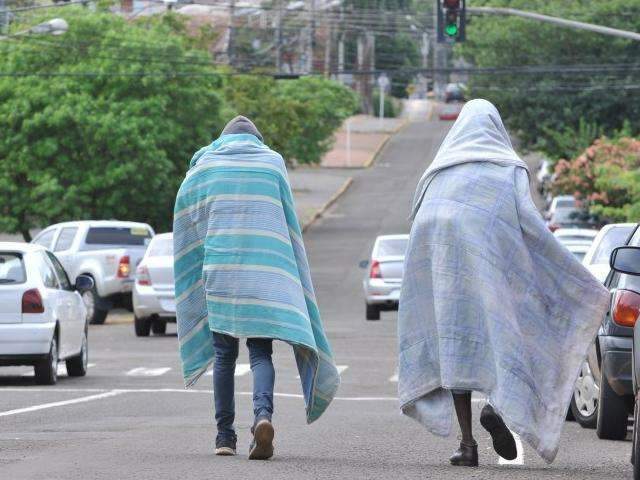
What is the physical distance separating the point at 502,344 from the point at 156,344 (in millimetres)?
15954

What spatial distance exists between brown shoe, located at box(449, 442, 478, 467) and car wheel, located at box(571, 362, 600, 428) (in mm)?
2964

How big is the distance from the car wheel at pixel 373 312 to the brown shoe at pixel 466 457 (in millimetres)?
21821

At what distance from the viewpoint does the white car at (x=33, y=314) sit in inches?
640

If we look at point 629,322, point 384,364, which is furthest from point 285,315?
point 384,364

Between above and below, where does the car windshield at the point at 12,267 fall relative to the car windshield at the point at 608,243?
below

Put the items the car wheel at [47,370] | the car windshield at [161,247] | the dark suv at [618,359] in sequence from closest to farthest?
the dark suv at [618,359], the car wheel at [47,370], the car windshield at [161,247]

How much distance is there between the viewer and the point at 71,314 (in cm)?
1770

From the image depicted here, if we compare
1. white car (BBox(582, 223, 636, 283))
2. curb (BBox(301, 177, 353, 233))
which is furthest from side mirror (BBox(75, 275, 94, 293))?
curb (BBox(301, 177, 353, 233))

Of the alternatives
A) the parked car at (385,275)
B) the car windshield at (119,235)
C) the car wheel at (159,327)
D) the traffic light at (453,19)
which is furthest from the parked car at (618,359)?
the car windshield at (119,235)

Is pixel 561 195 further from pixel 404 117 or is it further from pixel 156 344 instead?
pixel 404 117

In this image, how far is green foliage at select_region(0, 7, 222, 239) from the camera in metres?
40.5

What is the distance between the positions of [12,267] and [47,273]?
1.64 ft

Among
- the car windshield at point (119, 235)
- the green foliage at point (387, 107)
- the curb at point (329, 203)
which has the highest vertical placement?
the car windshield at point (119, 235)

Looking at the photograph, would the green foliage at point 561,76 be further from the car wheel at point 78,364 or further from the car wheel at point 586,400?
the car wheel at point 586,400
